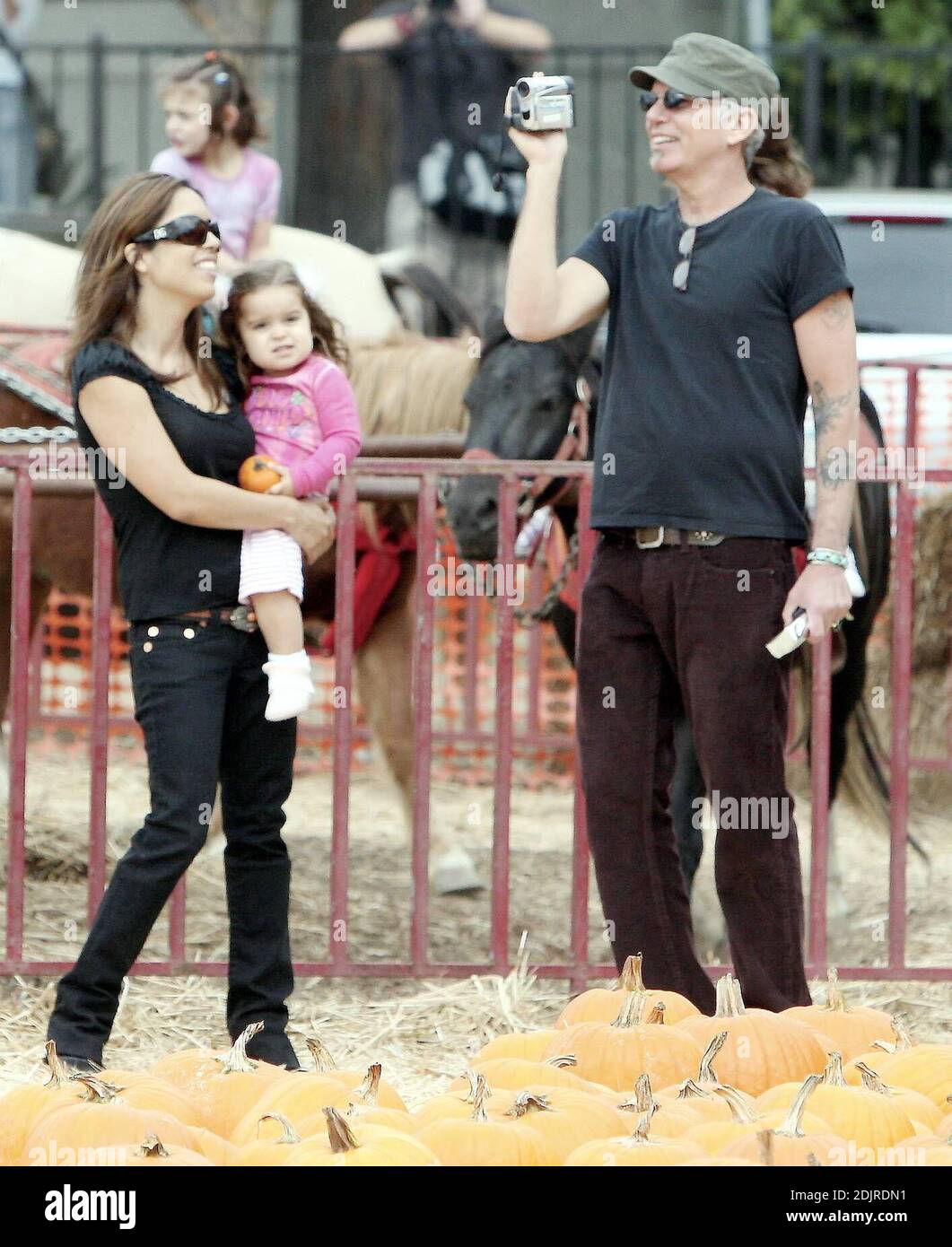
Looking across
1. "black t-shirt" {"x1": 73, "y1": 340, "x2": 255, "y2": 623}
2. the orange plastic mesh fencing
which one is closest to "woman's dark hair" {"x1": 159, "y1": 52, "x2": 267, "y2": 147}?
the orange plastic mesh fencing

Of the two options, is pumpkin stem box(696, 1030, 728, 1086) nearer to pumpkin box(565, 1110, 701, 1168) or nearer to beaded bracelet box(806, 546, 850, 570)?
pumpkin box(565, 1110, 701, 1168)

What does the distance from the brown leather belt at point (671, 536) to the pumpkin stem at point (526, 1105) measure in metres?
1.44

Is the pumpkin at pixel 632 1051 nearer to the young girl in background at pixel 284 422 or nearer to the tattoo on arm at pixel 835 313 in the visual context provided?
the young girl in background at pixel 284 422

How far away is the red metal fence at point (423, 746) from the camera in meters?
4.70

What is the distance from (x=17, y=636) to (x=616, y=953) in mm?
1690

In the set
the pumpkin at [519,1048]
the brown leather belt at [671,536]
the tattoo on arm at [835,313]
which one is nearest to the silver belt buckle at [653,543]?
the brown leather belt at [671,536]

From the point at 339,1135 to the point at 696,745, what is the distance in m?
1.64

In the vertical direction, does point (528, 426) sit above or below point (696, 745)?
above

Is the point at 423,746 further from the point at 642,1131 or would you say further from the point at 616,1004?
the point at 642,1131

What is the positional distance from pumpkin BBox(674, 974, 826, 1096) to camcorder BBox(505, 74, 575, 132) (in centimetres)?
161

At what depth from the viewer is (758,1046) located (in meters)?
3.11

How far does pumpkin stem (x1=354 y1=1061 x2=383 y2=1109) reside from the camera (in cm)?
268

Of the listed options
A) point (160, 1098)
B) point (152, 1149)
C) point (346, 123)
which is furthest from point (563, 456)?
point (346, 123)

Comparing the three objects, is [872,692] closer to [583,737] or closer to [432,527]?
[432,527]
